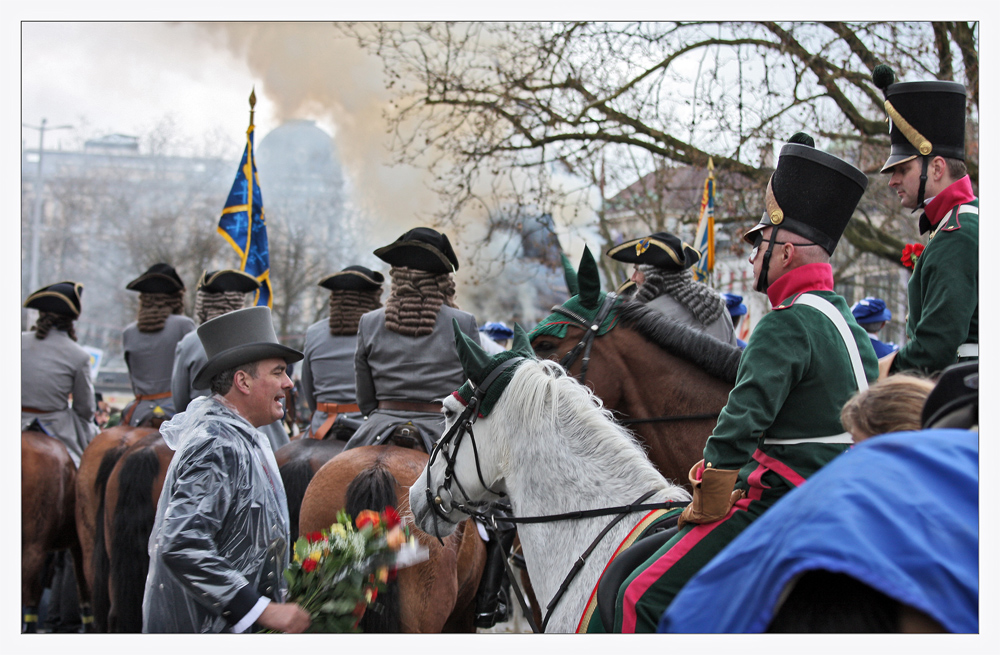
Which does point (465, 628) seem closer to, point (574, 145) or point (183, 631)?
point (183, 631)

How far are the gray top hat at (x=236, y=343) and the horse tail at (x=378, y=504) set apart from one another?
1.02 metres

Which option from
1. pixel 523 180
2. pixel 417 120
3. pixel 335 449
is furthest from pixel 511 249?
pixel 335 449

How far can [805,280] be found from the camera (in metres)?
2.59

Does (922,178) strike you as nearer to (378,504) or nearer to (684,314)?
(684,314)

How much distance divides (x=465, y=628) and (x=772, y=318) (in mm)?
3209

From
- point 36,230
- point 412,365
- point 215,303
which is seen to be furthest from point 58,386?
point 36,230

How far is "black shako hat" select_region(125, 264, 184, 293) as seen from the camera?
7.28 metres

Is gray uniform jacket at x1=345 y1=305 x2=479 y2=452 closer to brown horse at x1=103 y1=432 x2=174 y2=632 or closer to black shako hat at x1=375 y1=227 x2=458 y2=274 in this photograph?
black shako hat at x1=375 y1=227 x2=458 y2=274

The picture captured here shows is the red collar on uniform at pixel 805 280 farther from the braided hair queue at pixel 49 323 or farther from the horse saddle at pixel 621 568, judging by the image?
the braided hair queue at pixel 49 323

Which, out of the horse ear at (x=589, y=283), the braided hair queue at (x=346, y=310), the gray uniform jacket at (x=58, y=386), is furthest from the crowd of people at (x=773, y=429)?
the gray uniform jacket at (x=58, y=386)

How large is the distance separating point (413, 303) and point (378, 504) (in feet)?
4.52

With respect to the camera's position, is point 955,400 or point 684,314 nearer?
point 955,400

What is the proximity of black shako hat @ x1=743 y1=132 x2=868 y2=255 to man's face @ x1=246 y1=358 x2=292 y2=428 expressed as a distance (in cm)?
208

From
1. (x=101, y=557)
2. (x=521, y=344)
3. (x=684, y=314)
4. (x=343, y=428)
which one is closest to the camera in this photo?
(x=521, y=344)
